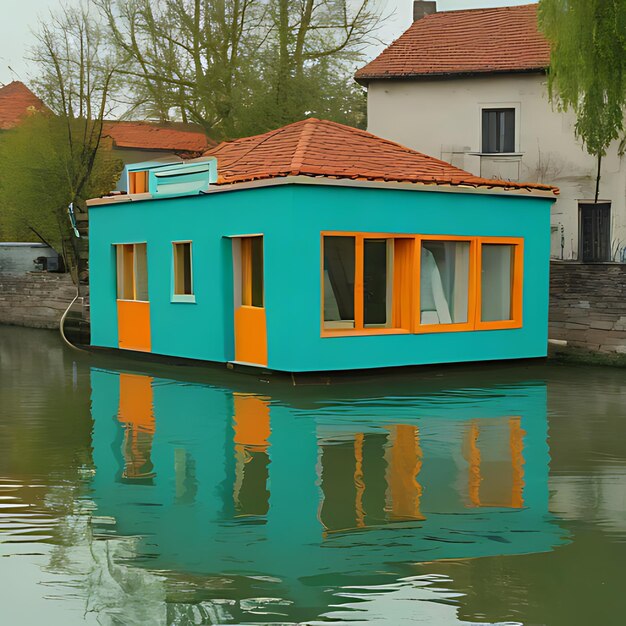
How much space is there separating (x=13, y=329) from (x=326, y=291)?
16.2 metres

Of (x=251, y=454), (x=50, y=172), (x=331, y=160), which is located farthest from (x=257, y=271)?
(x=50, y=172)

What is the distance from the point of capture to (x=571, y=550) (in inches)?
229

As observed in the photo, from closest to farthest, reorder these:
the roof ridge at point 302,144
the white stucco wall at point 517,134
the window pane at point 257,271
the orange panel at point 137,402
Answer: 1. the orange panel at point 137,402
2. the roof ridge at point 302,144
3. the window pane at point 257,271
4. the white stucco wall at point 517,134

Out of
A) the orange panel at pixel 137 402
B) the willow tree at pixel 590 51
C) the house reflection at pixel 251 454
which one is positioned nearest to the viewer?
the house reflection at pixel 251 454

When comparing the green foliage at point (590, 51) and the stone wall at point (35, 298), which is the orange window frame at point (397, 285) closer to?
the green foliage at point (590, 51)

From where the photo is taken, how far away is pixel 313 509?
6.87 m

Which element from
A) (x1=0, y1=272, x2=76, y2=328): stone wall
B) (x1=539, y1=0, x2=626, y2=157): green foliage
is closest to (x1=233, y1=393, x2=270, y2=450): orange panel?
(x1=539, y1=0, x2=626, y2=157): green foliage

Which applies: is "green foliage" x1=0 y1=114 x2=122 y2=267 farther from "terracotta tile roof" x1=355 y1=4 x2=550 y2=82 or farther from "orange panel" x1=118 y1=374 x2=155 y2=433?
"orange panel" x1=118 y1=374 x2=155 y2=433

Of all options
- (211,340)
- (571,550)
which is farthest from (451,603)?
(211,340)

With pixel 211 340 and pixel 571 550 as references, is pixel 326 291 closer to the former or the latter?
pixel 211 340

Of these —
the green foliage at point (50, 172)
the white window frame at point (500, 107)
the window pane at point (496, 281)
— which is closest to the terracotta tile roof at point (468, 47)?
the white window frame at point (500, 107)

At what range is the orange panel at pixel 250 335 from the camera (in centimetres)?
1453

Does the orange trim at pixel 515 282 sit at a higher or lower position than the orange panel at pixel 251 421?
higher

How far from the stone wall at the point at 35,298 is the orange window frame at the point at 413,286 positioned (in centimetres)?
1399
